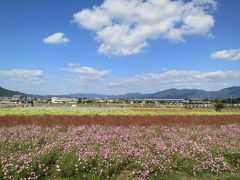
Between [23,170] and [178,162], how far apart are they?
5245 mm

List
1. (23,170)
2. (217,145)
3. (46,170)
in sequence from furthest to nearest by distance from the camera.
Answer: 1. (217,145)
2. (46,170)
3. (23,170)

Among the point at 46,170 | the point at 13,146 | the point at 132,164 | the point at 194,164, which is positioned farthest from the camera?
the point at 13,146

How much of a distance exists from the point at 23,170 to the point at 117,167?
2882 mm

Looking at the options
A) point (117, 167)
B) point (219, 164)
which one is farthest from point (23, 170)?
point (219, 164)

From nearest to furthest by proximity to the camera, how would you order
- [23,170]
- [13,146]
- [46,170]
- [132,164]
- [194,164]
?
[23,170]
[46,170]
[132,164]
[194,164]
[13,146]

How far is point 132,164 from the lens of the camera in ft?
36.8

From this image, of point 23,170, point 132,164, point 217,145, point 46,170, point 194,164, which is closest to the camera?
point 23,170

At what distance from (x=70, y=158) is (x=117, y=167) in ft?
4.91

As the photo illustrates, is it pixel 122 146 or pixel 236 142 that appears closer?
pixel 122 146

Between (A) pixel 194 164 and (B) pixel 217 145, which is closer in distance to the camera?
(A) pixel 194 164

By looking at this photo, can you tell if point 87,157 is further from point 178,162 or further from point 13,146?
point 13,146

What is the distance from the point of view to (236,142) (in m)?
15.7

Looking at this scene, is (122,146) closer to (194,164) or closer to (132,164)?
(132,164)

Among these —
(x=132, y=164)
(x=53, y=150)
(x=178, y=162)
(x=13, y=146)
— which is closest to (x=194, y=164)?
(x=178, y=162)
